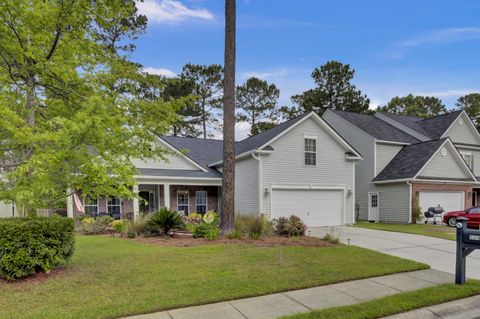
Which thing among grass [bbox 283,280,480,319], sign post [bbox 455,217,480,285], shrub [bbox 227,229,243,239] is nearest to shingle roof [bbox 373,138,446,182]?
shrub [bbox 227,229,243,239]

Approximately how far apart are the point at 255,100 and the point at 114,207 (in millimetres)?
23597

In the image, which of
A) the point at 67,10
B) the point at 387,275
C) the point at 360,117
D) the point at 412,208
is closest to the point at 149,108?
the point at 67,10

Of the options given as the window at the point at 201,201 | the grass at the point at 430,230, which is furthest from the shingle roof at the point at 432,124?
the window at the point at 201,201

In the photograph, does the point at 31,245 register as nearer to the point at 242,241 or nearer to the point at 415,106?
the point at 242,241

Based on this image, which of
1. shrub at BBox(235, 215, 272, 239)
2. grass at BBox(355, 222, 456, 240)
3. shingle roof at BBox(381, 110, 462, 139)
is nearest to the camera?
shrub at BBox(235, 215, 272, 239)

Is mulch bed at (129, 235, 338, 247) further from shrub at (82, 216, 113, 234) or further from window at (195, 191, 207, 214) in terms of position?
window at (195, 191, 207, 214)

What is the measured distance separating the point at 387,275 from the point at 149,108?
6389mm

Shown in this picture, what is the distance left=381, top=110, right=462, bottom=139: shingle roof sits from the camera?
909 inches

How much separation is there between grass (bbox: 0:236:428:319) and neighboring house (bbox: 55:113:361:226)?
6668 millimetres

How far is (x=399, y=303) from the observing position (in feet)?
15.2

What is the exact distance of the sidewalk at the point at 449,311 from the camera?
4.32 metres

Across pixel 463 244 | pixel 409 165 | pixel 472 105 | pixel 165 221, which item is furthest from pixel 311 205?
pixel 472 105

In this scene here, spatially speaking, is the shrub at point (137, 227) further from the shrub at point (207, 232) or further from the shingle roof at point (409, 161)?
the shingle roof at point (409, 161)

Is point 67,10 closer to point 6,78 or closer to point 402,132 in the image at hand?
point 6,78
